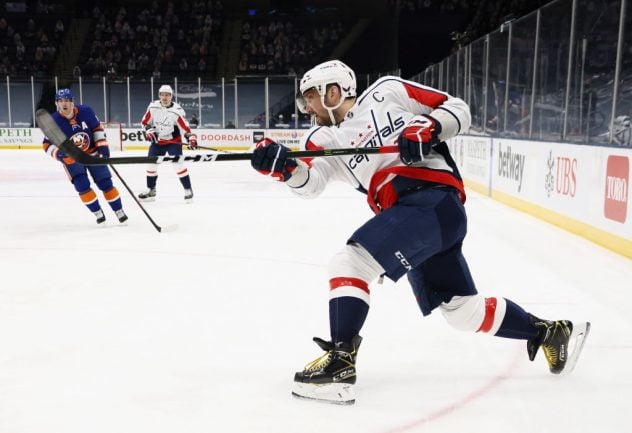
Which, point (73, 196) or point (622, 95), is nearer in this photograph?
point (622, 95)

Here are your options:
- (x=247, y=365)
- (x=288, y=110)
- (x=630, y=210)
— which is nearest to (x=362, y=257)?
(x=247, y=365)

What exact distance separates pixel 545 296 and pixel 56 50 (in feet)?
65.9

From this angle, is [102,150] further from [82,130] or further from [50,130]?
[50,130]

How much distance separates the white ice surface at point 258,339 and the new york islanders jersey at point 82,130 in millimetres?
673

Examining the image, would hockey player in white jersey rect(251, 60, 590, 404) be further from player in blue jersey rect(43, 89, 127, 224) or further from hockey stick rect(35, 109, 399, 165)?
player in blue jersey rect(43, 89, 127, 224)

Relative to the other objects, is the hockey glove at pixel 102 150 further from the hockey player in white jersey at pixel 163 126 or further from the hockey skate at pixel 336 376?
the hockey skate at pixel 336 376

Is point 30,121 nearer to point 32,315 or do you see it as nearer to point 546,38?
point 546,38

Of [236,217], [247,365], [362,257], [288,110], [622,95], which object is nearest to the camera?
[362,257]

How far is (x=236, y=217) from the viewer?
575cm

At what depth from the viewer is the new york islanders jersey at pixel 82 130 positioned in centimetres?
513

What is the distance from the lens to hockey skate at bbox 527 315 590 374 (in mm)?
2041

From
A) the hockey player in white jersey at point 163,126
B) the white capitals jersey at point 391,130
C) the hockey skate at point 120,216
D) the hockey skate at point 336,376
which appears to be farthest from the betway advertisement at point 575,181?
the hockey skate at point 120,216

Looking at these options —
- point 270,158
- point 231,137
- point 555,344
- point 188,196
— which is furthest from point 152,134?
point 231,137

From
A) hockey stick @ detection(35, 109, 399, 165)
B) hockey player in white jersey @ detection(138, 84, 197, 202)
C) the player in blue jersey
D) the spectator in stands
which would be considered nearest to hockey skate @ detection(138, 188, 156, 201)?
hockey player in white jersey @ detection(138, 84, 197, 202)
